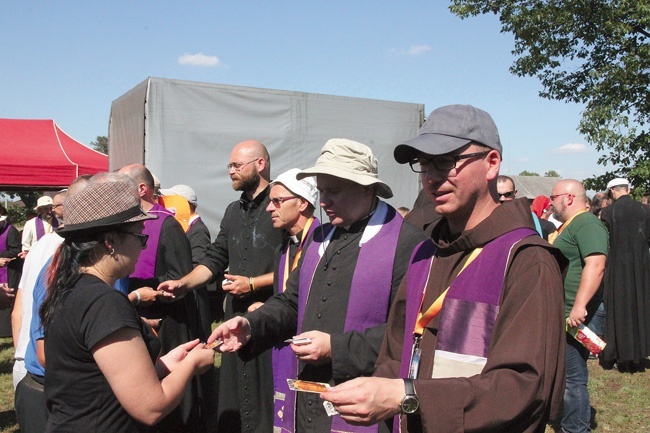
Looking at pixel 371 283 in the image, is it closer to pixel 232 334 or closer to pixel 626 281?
pixel 232 334

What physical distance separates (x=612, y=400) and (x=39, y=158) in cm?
1025

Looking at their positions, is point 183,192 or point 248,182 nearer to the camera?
point 248,182

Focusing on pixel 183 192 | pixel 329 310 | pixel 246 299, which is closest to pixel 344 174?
pixel 329 310

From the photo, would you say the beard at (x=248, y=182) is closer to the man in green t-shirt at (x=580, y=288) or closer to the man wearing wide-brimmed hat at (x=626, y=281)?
the man in green t-shirt at (x=580, y=288)

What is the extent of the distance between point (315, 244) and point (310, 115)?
17.4 ft

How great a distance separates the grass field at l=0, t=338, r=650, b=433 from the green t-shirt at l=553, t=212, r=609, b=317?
143 cm

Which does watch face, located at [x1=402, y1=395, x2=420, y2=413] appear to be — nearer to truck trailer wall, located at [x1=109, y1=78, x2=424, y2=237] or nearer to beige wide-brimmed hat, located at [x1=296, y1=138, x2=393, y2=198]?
beige wide-brimmed hat, located at [x1=296, y1=138, x2=393, y2=198]

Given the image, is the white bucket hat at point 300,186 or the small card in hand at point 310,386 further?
the white bucket hat at point 300,186

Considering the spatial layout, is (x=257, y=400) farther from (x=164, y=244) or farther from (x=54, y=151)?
(x=54, y=151)

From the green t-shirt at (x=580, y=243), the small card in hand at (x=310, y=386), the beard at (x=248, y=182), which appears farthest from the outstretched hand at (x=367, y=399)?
the green t-shirt at (x=580, y=243)

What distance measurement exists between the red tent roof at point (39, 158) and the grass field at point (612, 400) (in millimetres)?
4110

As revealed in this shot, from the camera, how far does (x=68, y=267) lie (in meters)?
2.29

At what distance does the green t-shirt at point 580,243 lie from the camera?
→ 4.91 meters

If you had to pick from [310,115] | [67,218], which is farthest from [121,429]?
[310,115]
